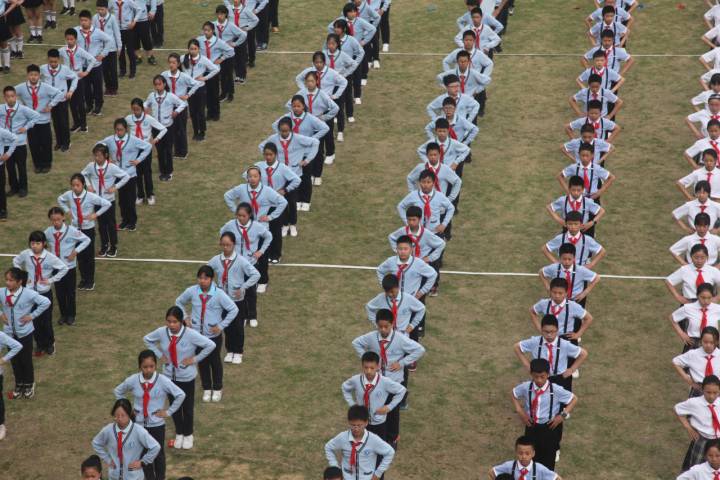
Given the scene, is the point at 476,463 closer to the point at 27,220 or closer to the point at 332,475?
the point at 332,475

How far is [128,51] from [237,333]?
368 inches

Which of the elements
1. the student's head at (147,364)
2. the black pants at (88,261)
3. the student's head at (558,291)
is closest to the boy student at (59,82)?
the black pants at (88,261)

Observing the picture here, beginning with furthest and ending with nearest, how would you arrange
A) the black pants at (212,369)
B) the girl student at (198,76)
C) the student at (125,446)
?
the girl student at (198,76) → the black pants at (212,369) → the student at (125,446)

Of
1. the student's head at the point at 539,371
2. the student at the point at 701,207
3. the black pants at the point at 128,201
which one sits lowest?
the black pants at the point at 128,201

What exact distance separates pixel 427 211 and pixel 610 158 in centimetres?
534

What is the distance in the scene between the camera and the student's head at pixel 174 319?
14375 millimetres

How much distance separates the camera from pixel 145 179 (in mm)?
20000

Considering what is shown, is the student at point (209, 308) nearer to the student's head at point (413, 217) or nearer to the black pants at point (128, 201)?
the student's head at point (413, 217)

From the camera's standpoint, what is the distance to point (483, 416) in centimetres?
1547

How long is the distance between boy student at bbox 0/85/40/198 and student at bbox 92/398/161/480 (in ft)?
24.8

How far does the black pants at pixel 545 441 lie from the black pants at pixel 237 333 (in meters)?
4.05

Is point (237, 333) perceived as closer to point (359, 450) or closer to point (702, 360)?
point (359, 450)

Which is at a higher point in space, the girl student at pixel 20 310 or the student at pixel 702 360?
the student at pixel 702 360

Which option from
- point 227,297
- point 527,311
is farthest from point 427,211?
point 227,297
